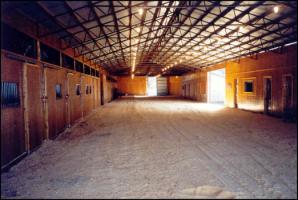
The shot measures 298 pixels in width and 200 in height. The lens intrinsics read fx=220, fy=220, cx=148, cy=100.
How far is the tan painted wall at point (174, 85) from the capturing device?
4053 cm

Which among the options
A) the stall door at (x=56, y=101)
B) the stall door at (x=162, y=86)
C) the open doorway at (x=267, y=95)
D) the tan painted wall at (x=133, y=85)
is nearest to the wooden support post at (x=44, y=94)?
the stall door at (x=56, y=101)

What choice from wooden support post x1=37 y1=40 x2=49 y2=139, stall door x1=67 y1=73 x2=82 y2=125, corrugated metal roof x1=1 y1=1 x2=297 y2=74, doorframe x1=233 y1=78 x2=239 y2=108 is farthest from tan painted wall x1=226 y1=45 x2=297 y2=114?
wooden support post x1=37 y1=40 x2=49 y2=139

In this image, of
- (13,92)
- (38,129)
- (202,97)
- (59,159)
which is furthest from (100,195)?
(202,97)

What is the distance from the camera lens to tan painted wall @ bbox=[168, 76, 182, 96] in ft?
133

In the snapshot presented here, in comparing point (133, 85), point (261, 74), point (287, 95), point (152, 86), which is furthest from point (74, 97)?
point (152, 86)

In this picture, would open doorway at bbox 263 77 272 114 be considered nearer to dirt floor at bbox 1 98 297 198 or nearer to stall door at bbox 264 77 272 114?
stall door at bbox 264 77 272 114

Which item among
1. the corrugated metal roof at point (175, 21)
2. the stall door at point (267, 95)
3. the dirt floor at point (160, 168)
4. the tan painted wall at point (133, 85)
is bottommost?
the dirt floor at point (160, 168)

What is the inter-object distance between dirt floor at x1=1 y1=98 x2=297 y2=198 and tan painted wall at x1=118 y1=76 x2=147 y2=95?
3389cm

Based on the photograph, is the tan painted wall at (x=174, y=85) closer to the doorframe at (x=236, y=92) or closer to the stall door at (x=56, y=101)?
the doorframe at (x=236, y=92)

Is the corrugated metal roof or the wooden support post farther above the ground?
the corrugated metal roof

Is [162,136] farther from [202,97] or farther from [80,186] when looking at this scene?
[202,97]

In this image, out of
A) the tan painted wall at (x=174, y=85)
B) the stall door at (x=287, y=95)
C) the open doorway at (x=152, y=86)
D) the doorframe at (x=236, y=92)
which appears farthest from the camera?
the open doorway at (x=152, y=86)

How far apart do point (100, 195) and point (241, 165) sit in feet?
11.0

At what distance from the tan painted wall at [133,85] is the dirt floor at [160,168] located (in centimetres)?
3389
